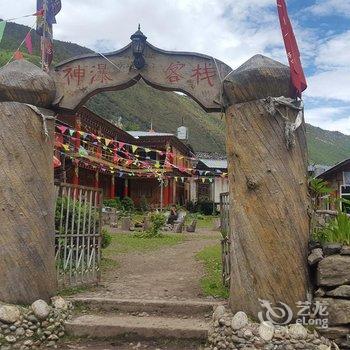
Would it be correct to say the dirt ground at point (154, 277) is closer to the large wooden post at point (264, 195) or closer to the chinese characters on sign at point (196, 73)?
the large wooden post at point (264, 195)

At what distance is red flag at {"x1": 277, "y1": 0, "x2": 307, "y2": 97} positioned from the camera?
16.8 ft

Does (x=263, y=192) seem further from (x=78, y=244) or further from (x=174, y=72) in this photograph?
(x=78, y=244)

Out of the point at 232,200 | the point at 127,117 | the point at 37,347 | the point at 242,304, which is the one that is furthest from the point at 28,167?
the point at 127,117

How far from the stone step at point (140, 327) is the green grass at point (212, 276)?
44.8 inches

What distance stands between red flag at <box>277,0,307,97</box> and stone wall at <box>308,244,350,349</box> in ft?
6.27

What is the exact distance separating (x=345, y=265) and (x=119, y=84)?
3.78 meters

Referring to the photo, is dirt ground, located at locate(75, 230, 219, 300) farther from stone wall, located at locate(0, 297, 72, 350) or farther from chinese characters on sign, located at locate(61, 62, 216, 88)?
chinese characters on sign, located at locate(61, 62, 216, 88)

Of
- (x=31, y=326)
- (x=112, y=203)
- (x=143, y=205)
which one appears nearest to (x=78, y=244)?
(x=31, y=326)

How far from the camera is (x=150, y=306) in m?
5.75

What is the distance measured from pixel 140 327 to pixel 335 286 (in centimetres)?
223

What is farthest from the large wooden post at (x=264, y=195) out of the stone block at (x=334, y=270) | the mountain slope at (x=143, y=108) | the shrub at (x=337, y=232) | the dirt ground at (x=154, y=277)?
the mountain slope at (x=143, y=108)

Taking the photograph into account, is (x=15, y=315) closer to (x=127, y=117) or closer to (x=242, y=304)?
(x=242, y=304)

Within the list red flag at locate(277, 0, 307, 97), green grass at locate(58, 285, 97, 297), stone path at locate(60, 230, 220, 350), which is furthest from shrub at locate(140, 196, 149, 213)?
red flag at locate(277, 0, 307, 97)

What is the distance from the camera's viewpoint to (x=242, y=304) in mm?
4961
